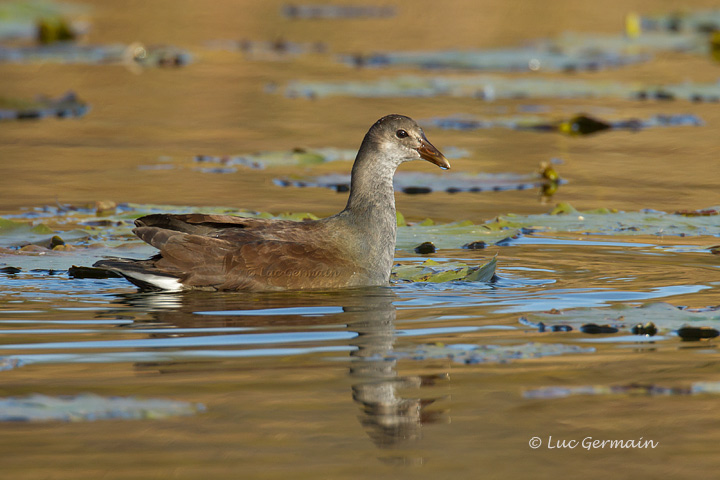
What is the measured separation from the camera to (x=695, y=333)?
6164mm

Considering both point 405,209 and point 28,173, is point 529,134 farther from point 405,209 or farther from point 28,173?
point 28,173

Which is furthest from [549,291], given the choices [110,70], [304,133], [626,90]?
[110,70]

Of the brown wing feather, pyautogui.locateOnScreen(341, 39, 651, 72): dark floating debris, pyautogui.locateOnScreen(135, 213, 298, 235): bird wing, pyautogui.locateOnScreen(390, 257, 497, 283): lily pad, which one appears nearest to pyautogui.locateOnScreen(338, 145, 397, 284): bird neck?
pyautogui.locateOnScreen(390, 257, 497, 283): lily pad

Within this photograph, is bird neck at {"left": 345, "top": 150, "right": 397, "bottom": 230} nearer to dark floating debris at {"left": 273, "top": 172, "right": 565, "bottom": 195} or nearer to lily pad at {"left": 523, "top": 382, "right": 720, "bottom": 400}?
lily pad at {"left": 523, "top": 382, "right": 720, "bottom": 400}

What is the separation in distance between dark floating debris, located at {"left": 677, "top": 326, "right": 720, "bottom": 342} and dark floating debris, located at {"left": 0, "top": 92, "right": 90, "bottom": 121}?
1043cm

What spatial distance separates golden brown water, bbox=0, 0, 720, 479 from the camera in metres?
4.60

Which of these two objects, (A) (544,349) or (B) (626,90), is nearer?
(A) (544,349)

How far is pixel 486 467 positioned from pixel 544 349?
155 centimetres

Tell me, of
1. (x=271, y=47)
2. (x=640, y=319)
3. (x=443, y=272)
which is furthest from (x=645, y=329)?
(x=271, y=47)

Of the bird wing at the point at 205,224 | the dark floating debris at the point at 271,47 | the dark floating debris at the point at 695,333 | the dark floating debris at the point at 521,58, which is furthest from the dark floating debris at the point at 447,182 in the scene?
the dark floating debris at the point at 271,47

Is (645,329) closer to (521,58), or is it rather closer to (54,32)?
(521,58)

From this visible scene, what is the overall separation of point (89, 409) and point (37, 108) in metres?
10.5

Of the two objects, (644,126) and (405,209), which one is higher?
(644,126)

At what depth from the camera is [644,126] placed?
14.2 metres
